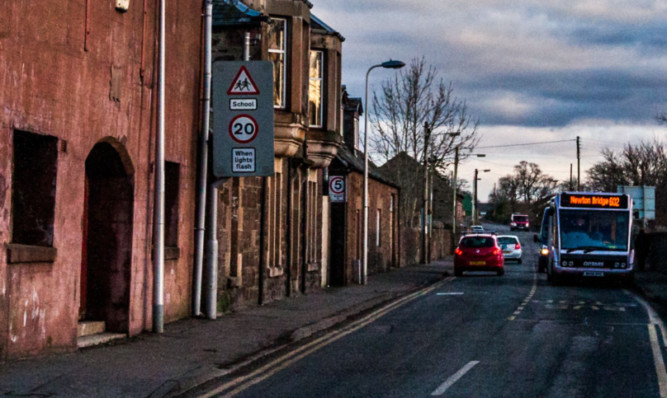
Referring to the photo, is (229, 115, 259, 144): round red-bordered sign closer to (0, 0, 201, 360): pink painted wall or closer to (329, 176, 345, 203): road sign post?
(0, 0, 201, 360): pink painted wall

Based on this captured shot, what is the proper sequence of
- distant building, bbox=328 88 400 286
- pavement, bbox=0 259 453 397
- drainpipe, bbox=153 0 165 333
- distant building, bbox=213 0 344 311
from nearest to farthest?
1. pavement, bbox=0 259 453 397
2. drainpipe, bbox=153 0 165 333
3. distant building, bbox=213 0 344 311
4. distant building, bbox=328 88 400 286

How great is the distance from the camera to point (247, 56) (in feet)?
63.3

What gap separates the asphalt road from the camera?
10.8 metres

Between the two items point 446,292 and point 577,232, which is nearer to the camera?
point 446,292

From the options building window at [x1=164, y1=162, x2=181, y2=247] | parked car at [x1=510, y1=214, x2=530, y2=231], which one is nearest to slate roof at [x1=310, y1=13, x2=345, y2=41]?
building window at [x1=164, y1=162, x2=181, y2=247]

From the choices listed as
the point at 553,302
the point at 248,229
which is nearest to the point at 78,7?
the point at 248,229

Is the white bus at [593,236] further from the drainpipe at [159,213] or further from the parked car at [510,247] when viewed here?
the parked car at [510,247]

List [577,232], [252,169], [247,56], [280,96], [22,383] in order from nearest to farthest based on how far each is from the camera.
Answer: [22,383]
[252,169]
[247,56]
[280,96]
[577,232]

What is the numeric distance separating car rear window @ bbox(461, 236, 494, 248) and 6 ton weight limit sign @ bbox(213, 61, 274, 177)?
22.4 m

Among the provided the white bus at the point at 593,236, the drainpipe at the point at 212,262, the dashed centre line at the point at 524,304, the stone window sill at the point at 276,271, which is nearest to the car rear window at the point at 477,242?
the white bus at the point at 593,236

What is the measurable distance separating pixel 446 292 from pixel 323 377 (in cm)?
1699

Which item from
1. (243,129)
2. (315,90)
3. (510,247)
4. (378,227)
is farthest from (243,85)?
(510,247)

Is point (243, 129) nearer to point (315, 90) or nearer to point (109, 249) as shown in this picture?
point (109, 249)

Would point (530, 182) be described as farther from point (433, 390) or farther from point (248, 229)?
point (433, 390)
